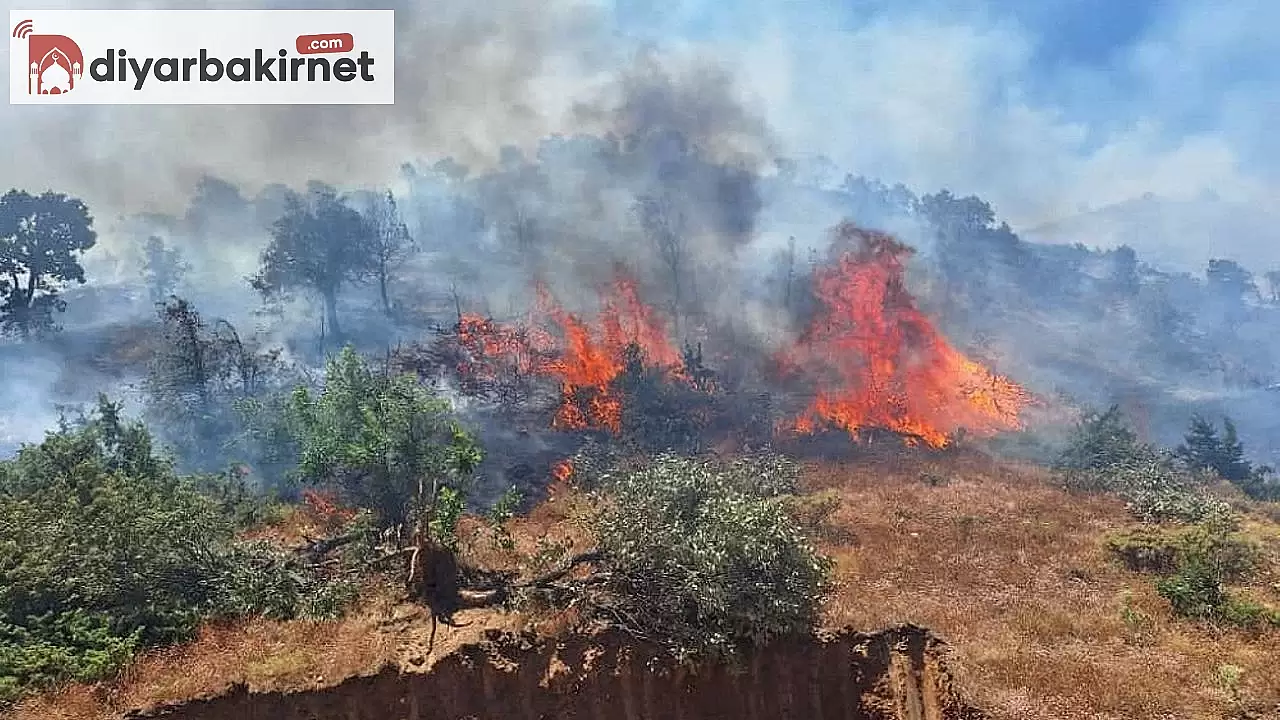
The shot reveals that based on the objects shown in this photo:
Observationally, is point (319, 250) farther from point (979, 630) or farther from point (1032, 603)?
point (1032, 603)

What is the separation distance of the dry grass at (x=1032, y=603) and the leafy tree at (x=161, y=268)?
32664mm

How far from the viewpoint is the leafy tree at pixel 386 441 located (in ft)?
58.5

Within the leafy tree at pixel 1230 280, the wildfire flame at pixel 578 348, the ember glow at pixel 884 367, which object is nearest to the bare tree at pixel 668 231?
the wildfire flame at pixel 578 348

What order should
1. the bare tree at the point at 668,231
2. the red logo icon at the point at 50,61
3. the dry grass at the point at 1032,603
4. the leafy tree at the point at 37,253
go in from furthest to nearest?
the bare tree at the point at 668,231
the leafy tree at the point at 37,253
the red logo icon at the point at 50,61
the dry grass at the point at 1032,603

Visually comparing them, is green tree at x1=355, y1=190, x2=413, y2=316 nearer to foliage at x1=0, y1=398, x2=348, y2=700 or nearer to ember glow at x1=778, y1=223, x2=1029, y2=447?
ember glow at x1=778, y1=223, x2=1029, y2=447

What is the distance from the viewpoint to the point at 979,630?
15414 mm

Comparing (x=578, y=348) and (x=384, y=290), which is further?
(x=384, y=290)

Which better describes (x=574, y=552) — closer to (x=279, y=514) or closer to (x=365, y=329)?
(x=279, y=514)

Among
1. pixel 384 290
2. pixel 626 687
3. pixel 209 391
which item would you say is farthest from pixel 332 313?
pixel 626 687

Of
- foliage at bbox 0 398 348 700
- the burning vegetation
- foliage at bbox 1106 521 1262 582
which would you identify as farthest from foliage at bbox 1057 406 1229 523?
foliage at bbox 0 398 348 700

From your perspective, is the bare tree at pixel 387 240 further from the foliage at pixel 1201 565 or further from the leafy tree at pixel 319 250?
the foliage at pixel 1201 565

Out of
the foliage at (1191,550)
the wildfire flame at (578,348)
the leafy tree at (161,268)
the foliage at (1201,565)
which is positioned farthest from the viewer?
the leafy tree at (161,268)

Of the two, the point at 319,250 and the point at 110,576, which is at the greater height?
the point at 319,250

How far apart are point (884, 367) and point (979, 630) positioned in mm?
23274
